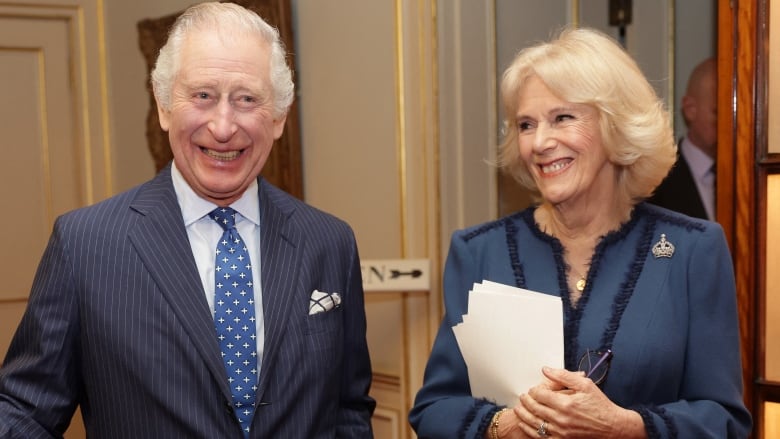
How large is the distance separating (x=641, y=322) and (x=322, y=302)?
2.22 feet

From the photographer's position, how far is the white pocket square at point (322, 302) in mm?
1870

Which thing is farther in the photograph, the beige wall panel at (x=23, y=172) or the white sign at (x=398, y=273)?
the beige wall panel at (x=23, y=172)

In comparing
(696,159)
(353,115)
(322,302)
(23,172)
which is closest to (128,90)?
(23,172)

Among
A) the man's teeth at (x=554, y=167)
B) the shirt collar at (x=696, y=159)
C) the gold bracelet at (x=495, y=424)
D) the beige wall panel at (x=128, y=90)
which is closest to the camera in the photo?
the gold bracelet at (x=495, y=424)

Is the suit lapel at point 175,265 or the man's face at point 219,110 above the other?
the man's face at point 219,110

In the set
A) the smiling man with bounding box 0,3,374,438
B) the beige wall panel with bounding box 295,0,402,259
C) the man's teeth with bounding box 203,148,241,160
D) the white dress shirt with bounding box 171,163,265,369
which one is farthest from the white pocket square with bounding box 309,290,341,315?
the beige wall panel with bounding box 295,0,402,259

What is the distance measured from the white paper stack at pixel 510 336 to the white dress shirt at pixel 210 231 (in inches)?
17.2

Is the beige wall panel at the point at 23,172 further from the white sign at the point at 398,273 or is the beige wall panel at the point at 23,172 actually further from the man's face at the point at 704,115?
the man's face at the point at 704,115

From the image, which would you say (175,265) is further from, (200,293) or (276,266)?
(276,266)

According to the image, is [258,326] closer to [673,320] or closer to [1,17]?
[673,320]

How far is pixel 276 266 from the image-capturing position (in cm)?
185

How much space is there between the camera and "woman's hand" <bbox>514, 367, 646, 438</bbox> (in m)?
1.79

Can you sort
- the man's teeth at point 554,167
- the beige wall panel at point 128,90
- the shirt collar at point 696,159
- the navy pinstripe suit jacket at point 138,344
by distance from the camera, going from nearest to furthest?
the navy pinstripe suit jacket at point 138,344
the man's teeth at point 554,167
the shirt collar at point 696,159
the beige wall panel at point 128,90

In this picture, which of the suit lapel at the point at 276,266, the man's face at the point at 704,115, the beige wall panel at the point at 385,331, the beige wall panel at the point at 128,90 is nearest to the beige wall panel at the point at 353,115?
the beige wall panel at the point at 385,331
